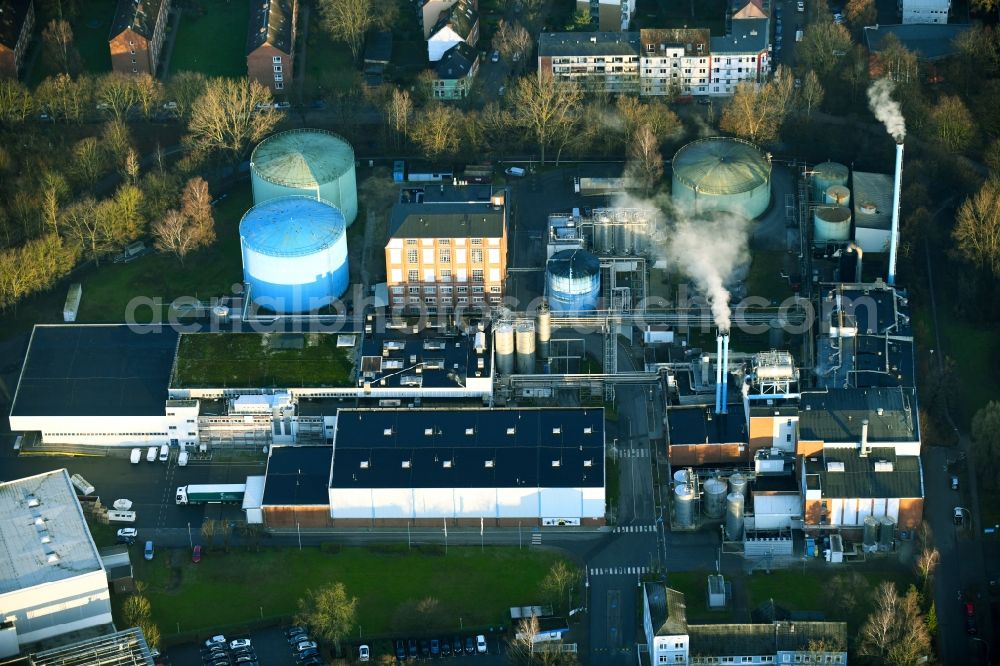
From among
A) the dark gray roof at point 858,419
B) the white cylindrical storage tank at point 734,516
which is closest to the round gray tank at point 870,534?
the dark gray roof at point 858,419

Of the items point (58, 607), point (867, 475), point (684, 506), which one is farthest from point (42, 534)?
point (867, 475)

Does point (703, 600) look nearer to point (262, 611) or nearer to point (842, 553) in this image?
point (842, 553)

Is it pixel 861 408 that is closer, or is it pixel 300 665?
pixel 300 665

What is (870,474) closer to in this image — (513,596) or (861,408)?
(861,408)

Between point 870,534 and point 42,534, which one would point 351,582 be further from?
point 870,534

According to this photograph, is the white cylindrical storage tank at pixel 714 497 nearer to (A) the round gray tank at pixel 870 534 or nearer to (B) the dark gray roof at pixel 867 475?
(B) the dark gray roof at pixel 867 475

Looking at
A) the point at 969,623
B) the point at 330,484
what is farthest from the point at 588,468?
the point at 969,623
